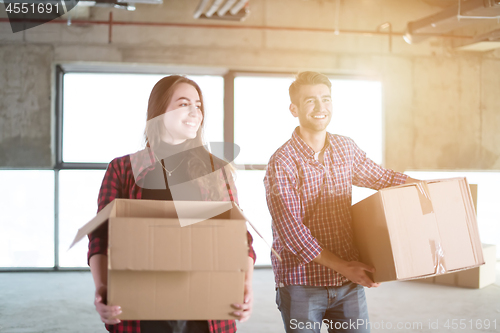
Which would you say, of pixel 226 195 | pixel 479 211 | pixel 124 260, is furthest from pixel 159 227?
pixel 479 211

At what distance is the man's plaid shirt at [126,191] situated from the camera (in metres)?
1.08

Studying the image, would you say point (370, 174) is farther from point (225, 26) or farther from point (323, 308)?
point (225, 26)

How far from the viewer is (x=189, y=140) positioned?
52.8 inches

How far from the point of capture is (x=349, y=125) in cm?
466

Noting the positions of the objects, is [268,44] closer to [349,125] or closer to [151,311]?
[349,125]

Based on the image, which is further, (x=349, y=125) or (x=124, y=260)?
(x=349, y=125)

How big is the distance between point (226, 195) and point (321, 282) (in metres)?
0.49

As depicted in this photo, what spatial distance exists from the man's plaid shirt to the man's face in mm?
456

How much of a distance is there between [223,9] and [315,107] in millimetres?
2471

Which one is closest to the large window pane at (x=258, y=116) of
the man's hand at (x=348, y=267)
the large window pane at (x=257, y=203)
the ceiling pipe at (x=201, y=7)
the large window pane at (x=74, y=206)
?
the large window pane at (x=257, y=203)

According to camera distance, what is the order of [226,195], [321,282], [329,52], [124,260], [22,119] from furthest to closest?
[329,52] < [22,119] < [321,282] < [226,195] < [124,260]

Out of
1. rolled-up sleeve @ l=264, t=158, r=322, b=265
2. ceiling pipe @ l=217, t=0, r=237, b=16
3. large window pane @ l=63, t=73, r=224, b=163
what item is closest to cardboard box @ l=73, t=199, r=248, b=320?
rolled-up sleeve @ l=264, t=158, r=322, b=265

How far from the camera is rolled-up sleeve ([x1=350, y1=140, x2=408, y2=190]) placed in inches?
63.6

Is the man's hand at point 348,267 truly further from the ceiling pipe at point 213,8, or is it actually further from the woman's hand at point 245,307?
the ceiling pipe at point 213,8
